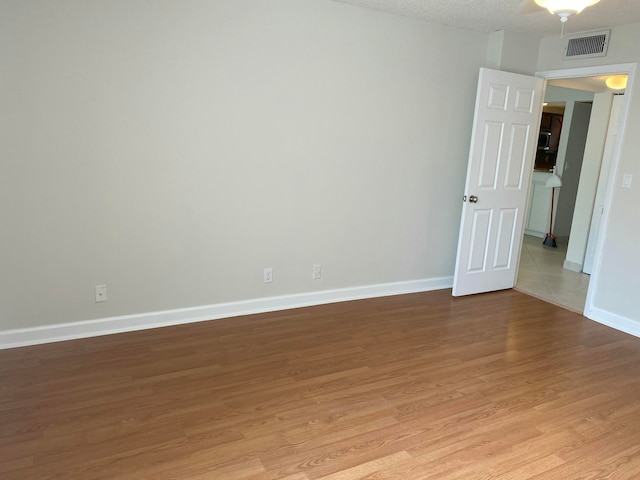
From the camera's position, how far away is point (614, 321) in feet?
12.5

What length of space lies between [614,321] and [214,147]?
3.52 m

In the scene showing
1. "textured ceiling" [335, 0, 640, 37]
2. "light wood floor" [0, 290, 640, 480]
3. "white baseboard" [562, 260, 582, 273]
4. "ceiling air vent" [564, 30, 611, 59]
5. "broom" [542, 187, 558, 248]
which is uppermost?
"textured ceiling" [335, 0, 640, 37]

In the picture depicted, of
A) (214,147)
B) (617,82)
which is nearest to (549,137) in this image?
(617,82)

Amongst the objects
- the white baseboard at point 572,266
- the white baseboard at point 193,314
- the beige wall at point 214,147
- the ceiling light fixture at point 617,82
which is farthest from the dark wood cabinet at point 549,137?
the white baseboard at point 193,314

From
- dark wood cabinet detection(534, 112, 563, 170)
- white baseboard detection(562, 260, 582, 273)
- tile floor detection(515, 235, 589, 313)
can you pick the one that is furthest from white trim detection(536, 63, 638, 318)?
dark wood cabinet detection(534, 112, 563, 170)

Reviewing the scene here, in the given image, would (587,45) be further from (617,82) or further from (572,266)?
(572,266)

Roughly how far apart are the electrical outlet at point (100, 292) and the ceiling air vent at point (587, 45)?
14.0 ft

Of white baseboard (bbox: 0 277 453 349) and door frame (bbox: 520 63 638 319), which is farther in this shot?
door frame (bbox: 520 63 638 319)

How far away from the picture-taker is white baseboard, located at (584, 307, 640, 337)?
12.1 ft

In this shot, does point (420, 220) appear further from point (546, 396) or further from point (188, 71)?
point (188, 71)

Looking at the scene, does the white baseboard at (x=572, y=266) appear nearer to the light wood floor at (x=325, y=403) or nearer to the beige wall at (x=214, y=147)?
the light wood floor at (x=325, y=403)

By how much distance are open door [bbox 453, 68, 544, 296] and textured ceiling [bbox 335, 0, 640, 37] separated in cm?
40

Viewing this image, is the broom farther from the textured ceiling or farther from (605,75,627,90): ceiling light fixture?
the textured ceiling

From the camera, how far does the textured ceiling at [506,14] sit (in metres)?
3.27
